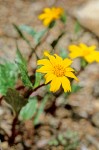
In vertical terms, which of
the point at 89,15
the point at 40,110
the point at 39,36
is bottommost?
the point at 40,110

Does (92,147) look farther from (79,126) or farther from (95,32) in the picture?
(95,32)

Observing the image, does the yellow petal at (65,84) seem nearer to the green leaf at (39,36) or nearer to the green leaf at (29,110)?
the green leaf at (29,110)

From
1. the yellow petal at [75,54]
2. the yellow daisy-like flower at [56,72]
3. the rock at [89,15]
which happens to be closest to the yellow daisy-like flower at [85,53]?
the yellow petal at [75,54]

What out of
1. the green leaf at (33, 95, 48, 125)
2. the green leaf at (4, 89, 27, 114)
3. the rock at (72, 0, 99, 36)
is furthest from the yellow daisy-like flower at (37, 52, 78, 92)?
the rock at (72, 0, 99, 36)

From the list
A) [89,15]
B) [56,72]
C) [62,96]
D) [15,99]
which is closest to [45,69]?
[56,72]

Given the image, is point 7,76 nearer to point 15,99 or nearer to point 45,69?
point 15,99

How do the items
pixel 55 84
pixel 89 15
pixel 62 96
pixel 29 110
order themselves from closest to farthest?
pixel 55 84, pixel 29 110, pixel 62 96, pixel 89 15


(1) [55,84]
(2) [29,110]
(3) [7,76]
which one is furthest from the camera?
(2) [29,110]

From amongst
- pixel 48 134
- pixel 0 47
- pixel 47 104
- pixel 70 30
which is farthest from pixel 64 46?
pixel 48 134
